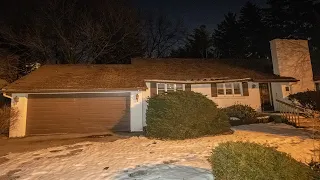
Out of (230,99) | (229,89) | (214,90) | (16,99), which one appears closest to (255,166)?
(214,90)

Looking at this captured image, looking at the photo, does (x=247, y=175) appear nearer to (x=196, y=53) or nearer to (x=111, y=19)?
(x=111, y=19)

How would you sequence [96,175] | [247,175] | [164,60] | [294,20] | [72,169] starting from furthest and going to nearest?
[294,20] < [164,60] < [72,169] < [96,175] < [247,175]

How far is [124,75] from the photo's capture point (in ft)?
51.8

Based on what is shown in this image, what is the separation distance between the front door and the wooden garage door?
10024 mm

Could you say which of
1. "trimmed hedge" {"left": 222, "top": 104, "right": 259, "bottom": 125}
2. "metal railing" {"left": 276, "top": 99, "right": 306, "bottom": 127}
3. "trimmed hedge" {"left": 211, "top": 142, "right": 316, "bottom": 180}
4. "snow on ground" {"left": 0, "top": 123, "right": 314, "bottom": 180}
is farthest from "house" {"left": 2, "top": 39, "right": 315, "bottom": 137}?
"trimmed hedge" {"left": 211, "top": 142, "right": 316, "bottom": 180}

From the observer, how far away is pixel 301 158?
655cm

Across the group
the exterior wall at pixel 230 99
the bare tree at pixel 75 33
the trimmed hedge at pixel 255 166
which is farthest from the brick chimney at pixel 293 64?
the bare tree at pixel 75 33

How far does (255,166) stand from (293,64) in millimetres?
15733

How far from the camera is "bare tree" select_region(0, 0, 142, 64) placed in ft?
73.0

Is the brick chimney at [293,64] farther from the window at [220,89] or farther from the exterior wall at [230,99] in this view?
the window at [220,89]

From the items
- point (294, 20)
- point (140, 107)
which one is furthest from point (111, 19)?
point (294, 20)

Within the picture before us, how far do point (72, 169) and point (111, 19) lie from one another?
21.3 m

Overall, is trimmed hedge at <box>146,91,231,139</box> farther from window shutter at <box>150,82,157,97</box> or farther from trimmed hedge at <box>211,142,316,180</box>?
trimmed hedge at <box>211,142,316,180</box>

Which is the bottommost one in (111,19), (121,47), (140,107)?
(140,107)
